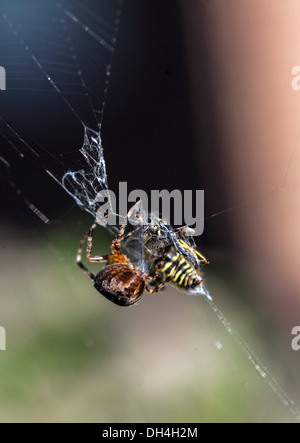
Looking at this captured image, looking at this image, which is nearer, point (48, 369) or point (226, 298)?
point (48, 369)

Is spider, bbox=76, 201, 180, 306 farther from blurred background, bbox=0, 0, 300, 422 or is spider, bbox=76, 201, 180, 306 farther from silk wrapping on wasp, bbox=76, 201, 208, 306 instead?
blurred background, bbox=0, 0, 300, 422

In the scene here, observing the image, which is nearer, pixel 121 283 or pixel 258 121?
pixel 121 283

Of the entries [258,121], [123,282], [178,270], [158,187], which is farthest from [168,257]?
[258,121]

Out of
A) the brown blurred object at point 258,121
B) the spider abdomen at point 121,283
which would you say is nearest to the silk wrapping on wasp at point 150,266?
the spider abdomen at point 121,283

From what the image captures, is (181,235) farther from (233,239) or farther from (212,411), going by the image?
(212,411)

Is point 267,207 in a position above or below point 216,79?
below

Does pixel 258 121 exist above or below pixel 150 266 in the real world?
above

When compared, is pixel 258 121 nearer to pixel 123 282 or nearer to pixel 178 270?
pixel 178 270
